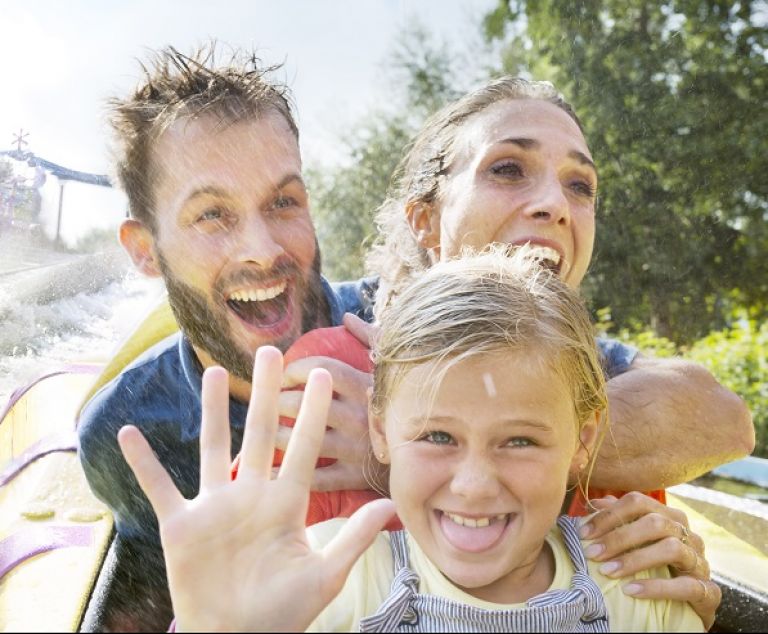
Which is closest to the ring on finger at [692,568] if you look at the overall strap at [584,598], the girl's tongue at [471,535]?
the overall strap at [584,598]

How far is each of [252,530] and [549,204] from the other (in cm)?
54

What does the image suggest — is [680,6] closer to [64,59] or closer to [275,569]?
[64,59]

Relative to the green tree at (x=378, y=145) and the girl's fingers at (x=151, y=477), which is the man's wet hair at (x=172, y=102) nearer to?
the green tree at (x=378, y=145)

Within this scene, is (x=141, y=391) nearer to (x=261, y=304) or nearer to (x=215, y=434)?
(x=261, y=304)

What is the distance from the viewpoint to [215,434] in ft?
2.23

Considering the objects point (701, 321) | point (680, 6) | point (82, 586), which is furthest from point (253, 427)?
point (701, 321)

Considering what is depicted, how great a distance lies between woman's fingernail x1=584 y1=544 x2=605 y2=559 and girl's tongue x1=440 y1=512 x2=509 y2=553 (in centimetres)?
13

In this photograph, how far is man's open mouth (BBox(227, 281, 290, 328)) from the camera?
909mm

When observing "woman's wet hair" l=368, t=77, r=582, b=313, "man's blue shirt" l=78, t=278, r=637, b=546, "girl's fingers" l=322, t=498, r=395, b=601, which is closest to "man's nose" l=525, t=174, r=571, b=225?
"woman's wet hair" l=368, t=77, r=582, b=313

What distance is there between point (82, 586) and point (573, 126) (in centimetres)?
73

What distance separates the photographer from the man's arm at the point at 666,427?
1.03 metres

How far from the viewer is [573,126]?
1.09 m

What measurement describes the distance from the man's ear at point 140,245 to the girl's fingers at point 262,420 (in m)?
0.30

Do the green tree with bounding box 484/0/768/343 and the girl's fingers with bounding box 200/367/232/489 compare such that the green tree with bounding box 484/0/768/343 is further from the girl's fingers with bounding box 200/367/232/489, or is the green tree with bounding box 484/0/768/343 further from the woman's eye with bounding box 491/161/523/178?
the girl's fingers with bounding box 200/367/232/489
